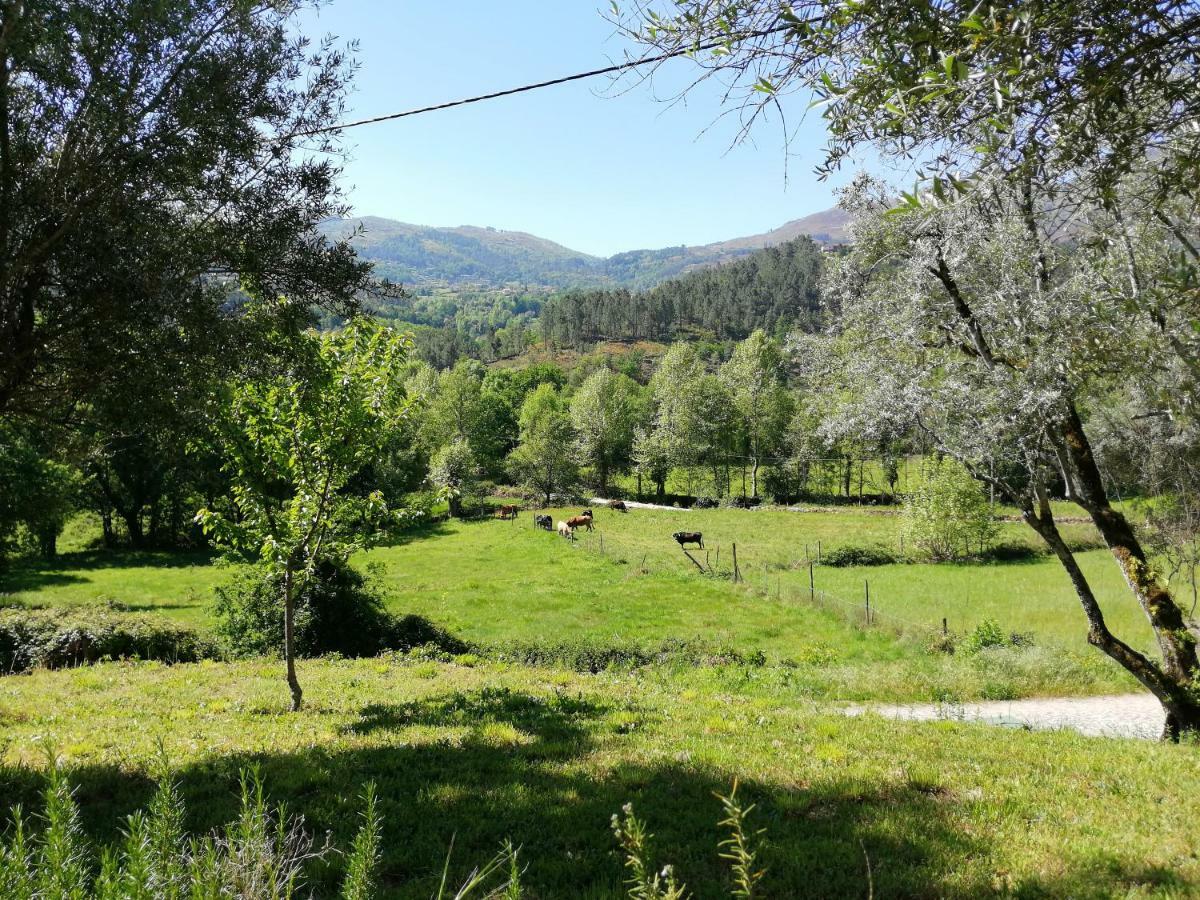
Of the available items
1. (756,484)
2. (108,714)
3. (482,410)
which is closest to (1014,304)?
(108,714)

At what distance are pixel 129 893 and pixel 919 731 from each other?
34.3 feet

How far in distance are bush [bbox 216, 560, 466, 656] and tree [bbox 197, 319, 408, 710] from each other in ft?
27.4

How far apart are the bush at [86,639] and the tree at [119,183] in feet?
48.4

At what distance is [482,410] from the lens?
85.8m

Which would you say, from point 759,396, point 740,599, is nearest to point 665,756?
point 740,599

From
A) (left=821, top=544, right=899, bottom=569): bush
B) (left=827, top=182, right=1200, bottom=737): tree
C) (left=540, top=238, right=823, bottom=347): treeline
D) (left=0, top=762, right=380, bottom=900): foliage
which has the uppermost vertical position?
(left=540, top=238, right=823, bottom=347): treeline

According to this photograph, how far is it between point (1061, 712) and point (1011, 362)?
25.9ft

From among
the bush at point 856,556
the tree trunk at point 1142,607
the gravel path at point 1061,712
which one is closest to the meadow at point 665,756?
the gravel path at point 1061,712

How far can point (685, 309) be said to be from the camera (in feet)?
621

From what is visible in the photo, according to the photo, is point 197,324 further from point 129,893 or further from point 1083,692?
point 1083,692

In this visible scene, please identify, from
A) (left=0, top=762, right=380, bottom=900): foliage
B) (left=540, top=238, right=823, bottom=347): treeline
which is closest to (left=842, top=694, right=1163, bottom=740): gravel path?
(left=0, top=762, right=380, bottom=900): foliage

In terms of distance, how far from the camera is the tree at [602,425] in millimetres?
79688

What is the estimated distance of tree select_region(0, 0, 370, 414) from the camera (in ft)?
21.0

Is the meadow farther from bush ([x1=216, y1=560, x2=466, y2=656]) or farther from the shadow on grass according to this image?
bush ([x1=216, y1=560, x2=466, y2=656])
